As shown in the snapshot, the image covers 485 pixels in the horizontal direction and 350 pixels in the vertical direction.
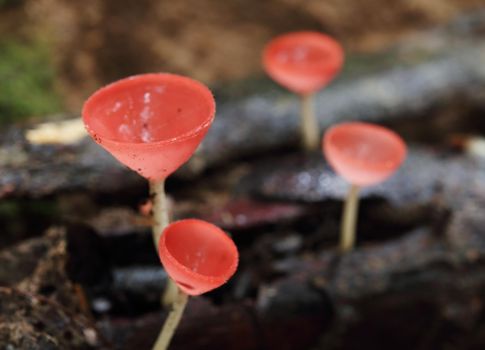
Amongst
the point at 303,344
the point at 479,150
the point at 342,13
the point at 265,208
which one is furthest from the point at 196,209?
the point at 342,13

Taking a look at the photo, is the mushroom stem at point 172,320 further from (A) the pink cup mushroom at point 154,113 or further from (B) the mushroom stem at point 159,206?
(B) the mushroom stem at point 159,206

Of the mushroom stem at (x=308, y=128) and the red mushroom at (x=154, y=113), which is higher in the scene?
the red mushroom at (x=154, y=113)

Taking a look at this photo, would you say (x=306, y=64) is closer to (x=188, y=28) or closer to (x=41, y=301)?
(x=188, y=28)

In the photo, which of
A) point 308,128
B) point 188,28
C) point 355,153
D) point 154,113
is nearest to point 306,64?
point 308,128

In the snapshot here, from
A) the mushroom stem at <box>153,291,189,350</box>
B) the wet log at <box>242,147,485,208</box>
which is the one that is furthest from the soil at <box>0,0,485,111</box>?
the mushroom stem at <box>153,291,189,350</box>

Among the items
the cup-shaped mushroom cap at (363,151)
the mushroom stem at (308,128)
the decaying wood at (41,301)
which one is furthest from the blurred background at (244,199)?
the cup-shaped mushroom cap at (363,151)

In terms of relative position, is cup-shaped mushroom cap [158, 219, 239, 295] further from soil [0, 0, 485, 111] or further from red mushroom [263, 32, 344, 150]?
A: soil [0, 0, 485, 111]
